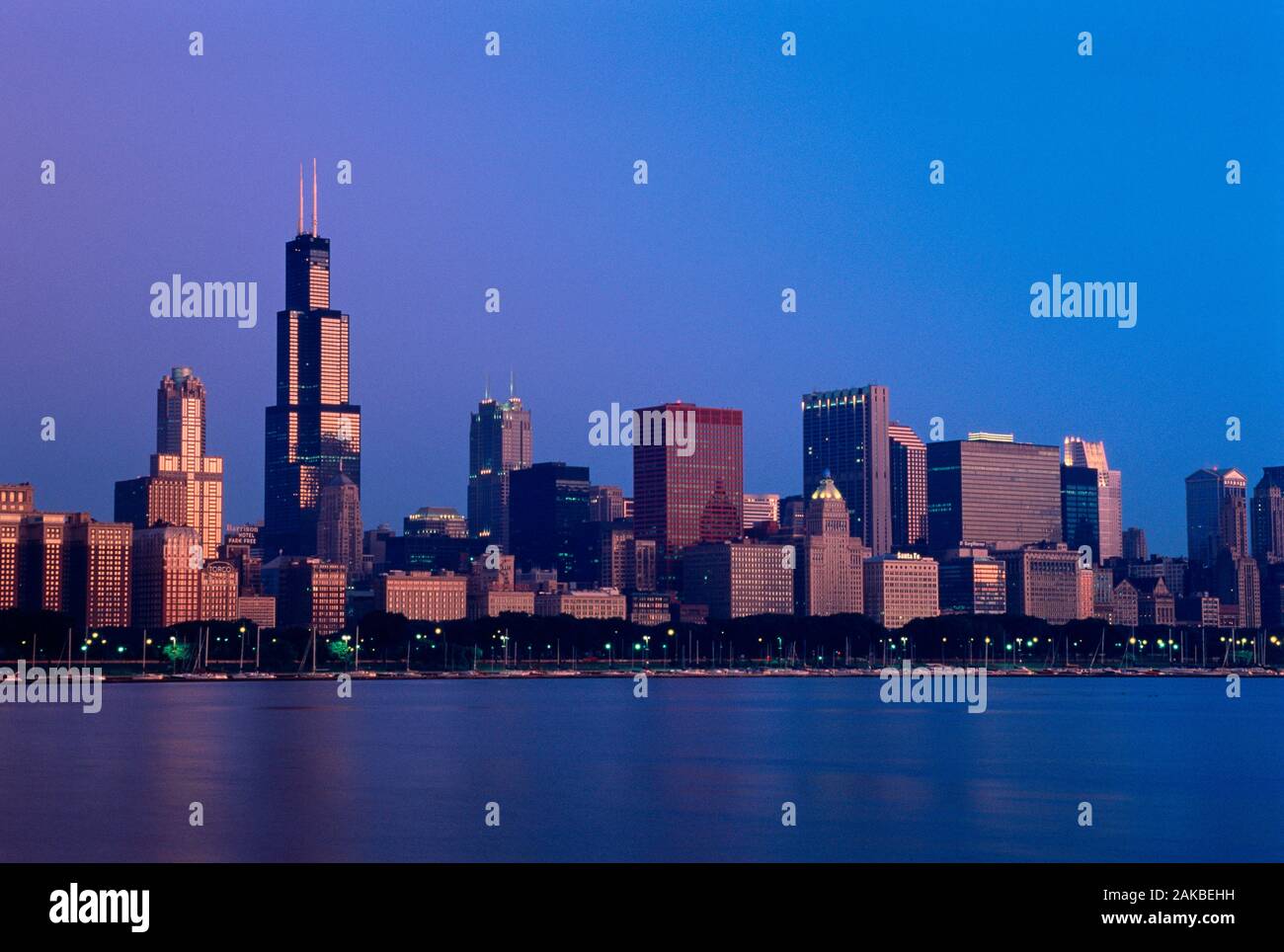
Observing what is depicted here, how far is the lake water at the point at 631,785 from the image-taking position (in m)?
57.8

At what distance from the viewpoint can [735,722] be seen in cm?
12350

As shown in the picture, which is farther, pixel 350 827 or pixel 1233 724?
pixel 1233 724

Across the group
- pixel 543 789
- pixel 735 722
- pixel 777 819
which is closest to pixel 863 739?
pixel 735 722

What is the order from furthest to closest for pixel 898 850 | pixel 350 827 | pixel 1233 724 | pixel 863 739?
pixel 1233 724, pixel 863 739, pixel 350 827, pixel 898 850

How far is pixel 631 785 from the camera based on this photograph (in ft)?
252

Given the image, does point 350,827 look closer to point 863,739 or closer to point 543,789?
point 543,789

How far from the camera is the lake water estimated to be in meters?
57.8

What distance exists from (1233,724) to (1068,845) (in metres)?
77.5

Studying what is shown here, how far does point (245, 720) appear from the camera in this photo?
121m
